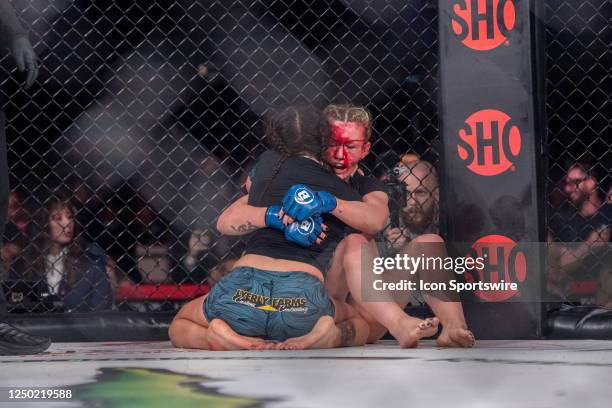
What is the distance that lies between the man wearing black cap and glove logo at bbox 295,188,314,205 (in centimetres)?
74

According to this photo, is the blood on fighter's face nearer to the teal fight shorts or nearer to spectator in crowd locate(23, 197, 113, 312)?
the teal fight shorts

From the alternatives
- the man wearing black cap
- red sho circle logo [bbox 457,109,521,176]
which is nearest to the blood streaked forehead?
red sho circle logo [bbox 457,109,521,176]

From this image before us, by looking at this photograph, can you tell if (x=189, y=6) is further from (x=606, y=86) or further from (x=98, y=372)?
(x=98, y=372)

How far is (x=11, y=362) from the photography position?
86.0 inches

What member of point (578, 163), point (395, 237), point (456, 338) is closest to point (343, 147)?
point (456, 338)

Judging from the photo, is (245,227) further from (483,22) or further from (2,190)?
(483,22)

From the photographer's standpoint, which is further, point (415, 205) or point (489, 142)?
point (415, 205)

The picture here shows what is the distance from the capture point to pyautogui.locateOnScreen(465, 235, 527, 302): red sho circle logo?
2.85m

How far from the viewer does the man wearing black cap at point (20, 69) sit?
7.71ft

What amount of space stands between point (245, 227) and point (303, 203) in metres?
0.24

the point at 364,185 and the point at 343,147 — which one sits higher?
the point at 343,147

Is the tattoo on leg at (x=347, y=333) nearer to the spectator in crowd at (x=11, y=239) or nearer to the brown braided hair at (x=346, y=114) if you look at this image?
the brown braided hair at (x=346, y=114)

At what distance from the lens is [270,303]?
2.43m

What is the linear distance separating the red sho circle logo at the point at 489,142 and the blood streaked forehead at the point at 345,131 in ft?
1.38
